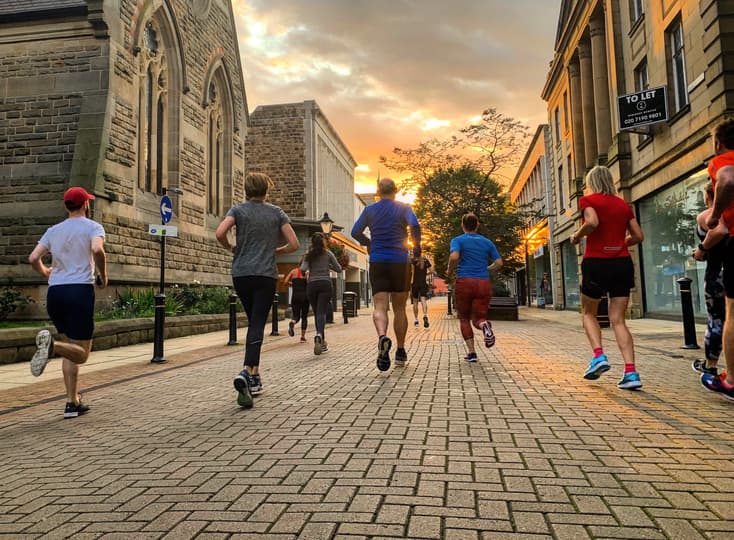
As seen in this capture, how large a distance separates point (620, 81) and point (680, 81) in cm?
431

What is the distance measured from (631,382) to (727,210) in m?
1.65

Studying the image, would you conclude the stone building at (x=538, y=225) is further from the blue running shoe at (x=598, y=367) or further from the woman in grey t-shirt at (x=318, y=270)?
the blue running shoe at (x=598, y=367)

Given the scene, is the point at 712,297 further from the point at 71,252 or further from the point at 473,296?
the point at 71,252

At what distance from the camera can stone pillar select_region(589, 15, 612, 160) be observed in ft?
65.4

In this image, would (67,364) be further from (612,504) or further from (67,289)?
(612,504)

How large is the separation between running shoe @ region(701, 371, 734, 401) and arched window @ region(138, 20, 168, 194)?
1597 centimetres

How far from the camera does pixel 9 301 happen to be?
12.0 metres

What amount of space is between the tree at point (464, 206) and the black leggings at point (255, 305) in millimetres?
18813

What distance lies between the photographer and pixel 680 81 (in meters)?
13.6

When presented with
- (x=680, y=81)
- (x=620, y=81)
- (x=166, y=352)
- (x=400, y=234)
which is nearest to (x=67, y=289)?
(x=400, y=234)

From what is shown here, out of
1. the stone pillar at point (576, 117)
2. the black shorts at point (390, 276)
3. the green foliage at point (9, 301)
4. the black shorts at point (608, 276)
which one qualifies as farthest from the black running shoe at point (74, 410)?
the stone pillar at point (576, 117)

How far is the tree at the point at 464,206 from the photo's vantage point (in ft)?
77.4

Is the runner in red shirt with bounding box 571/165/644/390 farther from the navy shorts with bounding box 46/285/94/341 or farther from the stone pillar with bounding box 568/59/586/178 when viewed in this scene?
the stone pillar with bounding box 568/59/586/178

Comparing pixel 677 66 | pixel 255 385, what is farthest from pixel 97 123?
pixel 677 66
